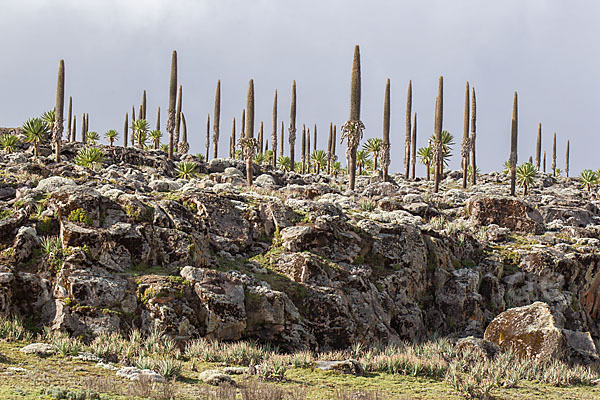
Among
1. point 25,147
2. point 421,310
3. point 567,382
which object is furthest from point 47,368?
point 25,147

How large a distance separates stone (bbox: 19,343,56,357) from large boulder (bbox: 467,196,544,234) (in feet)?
A: 80.2

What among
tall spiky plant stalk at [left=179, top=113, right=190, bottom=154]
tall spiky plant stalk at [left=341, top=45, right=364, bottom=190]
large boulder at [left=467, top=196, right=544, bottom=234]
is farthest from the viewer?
tall spiky plant stalk at [left=179, top=113, right=190, bottom=154]

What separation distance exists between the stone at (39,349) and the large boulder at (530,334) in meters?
13.0

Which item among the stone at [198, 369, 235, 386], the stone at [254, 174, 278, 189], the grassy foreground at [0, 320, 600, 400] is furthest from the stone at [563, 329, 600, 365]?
the stone at [254, 174, 278, 189]

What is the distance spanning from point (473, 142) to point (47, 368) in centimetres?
6037

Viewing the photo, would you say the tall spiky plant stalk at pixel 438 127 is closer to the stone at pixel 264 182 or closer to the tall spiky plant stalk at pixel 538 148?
the stone at pixel 264 182

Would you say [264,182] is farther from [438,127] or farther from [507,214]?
[507,214]

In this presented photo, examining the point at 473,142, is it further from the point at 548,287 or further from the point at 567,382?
the point at 567,382

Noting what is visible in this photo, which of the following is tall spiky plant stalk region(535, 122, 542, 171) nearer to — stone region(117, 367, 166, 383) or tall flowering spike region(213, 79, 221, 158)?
tall flowering spike region(213, 79, 221, 158)

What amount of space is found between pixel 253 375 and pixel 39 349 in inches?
196

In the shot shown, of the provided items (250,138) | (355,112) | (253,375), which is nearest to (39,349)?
(253,375)

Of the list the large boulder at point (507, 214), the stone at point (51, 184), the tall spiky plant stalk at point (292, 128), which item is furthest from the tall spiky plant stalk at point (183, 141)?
the stone at point (51, 184)

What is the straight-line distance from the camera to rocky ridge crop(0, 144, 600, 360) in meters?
15.1

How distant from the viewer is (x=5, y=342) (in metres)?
13.1
